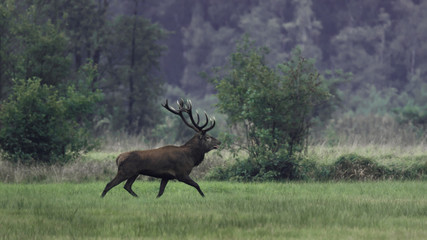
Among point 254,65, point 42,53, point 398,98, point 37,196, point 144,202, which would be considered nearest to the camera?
point 144,202

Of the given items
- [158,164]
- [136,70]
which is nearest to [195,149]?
[158,164]

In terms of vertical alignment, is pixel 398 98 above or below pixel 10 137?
above

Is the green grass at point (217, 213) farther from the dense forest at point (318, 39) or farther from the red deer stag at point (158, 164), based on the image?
the dense forest at point (318, 39)

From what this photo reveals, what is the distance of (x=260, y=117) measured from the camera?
21.1m

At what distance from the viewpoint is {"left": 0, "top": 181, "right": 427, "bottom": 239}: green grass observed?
35.6ft

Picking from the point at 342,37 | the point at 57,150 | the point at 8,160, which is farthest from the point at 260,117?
the point at 342,37

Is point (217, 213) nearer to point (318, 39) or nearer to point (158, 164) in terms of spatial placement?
point (158, 164)

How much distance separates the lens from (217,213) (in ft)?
42.0

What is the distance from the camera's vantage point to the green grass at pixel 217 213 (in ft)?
35.6

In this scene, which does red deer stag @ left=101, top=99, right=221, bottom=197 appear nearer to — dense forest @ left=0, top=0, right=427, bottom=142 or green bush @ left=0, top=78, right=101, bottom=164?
green bush @ left=0, top=78, right=101, bottom=164

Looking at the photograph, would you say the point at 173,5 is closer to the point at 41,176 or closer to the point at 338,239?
the point at 41,176

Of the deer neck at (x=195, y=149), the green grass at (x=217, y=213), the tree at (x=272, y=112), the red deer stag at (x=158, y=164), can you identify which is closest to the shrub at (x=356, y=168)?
the tree at (x=272, y=112)

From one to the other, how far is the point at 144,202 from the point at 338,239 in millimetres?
5146

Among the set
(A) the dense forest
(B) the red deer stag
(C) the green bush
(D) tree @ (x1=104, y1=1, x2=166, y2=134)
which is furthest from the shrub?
(A) the dense forest
